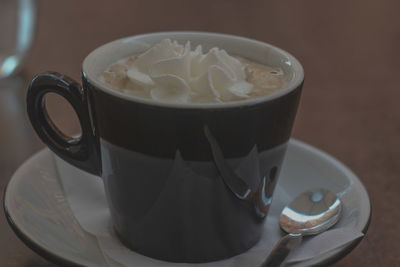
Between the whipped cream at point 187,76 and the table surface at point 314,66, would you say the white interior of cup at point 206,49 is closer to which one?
the whipped cream at point 187,76

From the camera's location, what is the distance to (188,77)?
71 cm

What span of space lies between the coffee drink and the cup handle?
0.05 m

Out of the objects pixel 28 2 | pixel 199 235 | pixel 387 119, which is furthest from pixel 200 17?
pixel 199 235

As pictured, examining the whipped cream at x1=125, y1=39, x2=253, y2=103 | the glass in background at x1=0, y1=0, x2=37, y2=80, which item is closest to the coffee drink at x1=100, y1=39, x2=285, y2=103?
the whipped cream at x1=125, y1=39, x2=253, y2=103

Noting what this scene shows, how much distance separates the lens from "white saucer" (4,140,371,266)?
0.67m

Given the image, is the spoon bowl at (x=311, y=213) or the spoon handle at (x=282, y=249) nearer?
the spoon handle at (x=282, y=249)

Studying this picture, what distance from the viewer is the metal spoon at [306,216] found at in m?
0.72

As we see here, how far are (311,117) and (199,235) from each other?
2.04 ft

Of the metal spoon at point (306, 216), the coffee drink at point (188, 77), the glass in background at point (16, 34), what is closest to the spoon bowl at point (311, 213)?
the metal spoon at point (306, 216)

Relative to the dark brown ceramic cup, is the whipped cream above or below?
above

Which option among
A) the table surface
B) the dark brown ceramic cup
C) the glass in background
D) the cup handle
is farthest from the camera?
the glass in background

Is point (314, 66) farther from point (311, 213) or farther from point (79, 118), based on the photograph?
point (79, 118)

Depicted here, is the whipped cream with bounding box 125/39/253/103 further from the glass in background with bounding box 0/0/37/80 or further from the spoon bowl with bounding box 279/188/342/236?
the glass in background with bounding box 0/0/37/80

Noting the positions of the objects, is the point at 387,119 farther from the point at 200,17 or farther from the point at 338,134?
the point at 200,17
